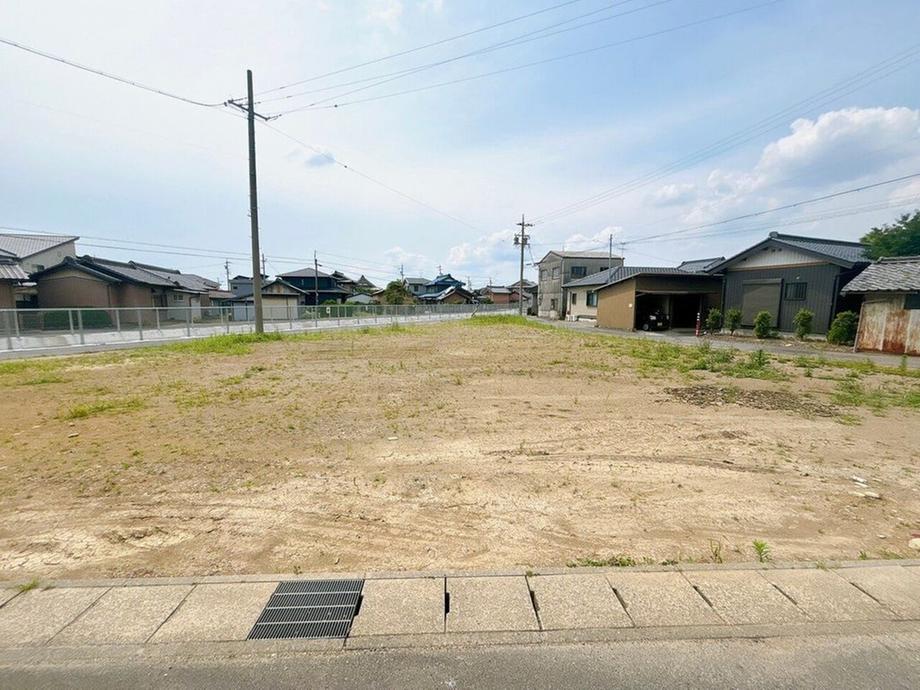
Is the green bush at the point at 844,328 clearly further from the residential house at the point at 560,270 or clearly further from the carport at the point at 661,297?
the residential house at the point at 560,270

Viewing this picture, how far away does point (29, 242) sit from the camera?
108 feet

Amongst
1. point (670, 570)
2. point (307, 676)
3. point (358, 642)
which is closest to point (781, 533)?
point (670, 570)

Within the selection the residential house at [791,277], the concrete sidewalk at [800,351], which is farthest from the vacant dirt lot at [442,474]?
the residential house at [791,277]

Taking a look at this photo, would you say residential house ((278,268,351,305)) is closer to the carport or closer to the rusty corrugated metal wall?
the carport

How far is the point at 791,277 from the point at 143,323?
91.1ft

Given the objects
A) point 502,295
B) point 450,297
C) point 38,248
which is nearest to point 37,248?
point 38,248

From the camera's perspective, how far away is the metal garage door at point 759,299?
17.8 meters

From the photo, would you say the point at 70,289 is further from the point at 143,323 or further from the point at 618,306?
the point at 618,306

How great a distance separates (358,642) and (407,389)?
19.8 feet

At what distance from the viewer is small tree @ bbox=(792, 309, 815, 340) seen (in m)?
16.0

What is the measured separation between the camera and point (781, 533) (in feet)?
10.3

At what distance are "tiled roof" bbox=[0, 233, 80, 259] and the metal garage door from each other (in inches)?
1878

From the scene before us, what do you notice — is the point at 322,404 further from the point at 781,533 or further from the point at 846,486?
the point at 846,486

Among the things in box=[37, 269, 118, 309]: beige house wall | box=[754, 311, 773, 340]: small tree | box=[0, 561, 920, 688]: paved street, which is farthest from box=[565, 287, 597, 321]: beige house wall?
box=[37, 269, 118, 309]: beige house wall
